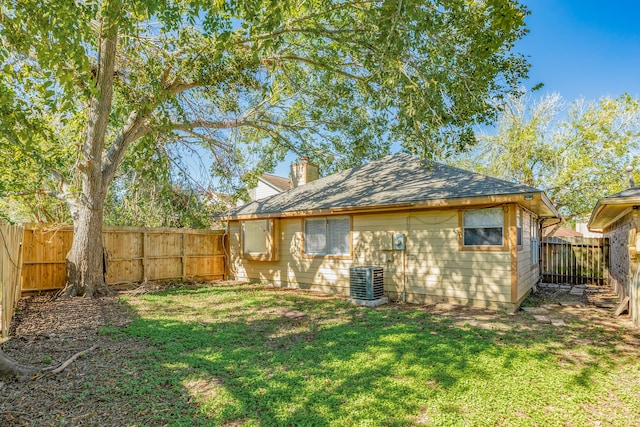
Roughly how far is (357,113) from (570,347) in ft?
25.3

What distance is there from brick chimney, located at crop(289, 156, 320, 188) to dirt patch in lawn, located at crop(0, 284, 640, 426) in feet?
19.5

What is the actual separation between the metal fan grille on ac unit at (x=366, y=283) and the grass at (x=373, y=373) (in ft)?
4.83

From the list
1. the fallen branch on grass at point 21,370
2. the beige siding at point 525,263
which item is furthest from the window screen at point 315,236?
the fallen branch on grass at point 21,370

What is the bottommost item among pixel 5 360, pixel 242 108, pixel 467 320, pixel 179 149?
pixel 467 320

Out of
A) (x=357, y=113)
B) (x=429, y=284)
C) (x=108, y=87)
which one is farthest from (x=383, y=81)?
(x=108, y=87)

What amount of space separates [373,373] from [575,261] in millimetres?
11904

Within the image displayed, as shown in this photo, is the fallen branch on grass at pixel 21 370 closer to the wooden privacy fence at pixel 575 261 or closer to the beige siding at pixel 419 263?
the beige siding at pixel 419 263

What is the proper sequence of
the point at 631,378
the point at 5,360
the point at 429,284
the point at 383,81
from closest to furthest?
1. the point at 5,360
2. the point at 631,378
3. the point at 383,81
4. the point at 429,284

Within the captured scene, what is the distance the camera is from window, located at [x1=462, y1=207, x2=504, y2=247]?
7.16 meters

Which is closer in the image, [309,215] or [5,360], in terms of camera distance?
[5,360]

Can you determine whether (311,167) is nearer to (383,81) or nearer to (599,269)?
(383,81)

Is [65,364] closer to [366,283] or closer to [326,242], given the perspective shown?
[366,283]

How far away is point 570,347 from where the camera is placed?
16.1 ft

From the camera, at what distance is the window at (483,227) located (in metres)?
7.16
